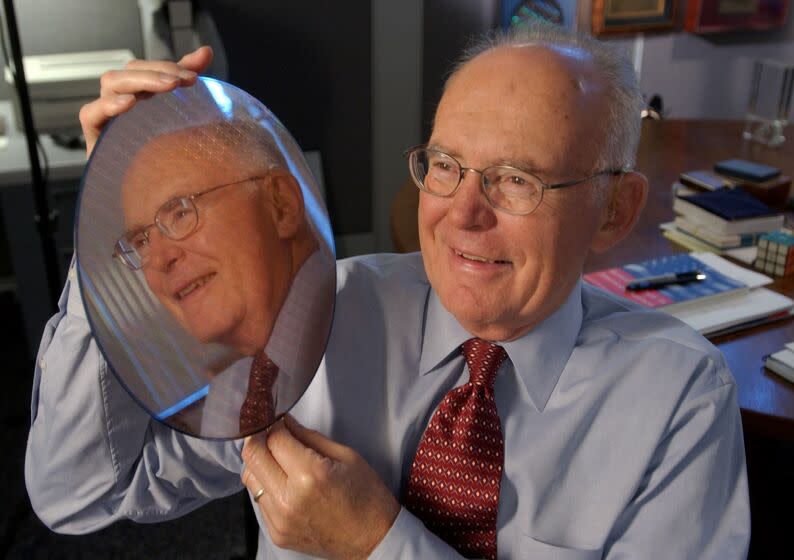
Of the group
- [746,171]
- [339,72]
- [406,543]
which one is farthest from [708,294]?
[339,72]

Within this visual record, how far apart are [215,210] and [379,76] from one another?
272cm

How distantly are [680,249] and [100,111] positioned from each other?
5.25 ft

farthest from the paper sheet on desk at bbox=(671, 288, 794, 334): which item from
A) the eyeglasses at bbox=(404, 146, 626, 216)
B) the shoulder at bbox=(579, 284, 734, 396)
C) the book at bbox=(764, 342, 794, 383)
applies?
the eyeglasses at bbox=(404, 146, 626, 216)

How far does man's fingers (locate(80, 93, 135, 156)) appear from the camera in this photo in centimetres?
81

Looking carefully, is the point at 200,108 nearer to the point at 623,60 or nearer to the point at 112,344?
the point at 112,344

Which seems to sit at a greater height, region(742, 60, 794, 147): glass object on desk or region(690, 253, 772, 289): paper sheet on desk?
region(742, 60, 794, 147): glass object on desk

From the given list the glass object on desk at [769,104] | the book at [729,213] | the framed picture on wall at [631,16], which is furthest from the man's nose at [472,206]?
the framed picture on wall at [631,16]

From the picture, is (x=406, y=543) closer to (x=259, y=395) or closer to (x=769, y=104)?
(x=259, y=395)

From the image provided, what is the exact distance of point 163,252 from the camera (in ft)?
2.47

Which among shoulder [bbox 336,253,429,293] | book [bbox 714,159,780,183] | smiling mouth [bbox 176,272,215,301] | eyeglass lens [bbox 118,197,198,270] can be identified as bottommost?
book [bbox 714,159,780,183]

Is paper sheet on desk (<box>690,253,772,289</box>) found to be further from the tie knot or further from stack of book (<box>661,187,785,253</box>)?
the tie knot

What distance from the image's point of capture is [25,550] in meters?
2.13

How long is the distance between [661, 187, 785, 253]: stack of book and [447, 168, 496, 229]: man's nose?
4.18ft

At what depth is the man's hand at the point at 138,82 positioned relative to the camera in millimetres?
805
